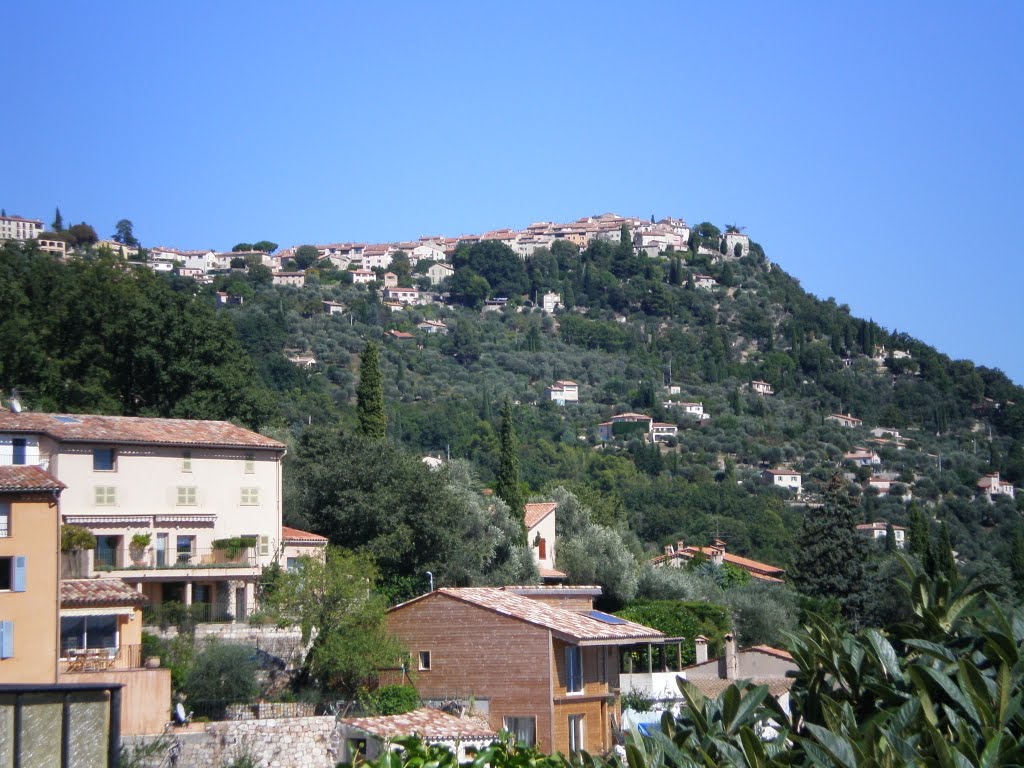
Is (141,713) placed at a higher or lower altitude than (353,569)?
lower

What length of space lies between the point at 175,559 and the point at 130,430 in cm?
400

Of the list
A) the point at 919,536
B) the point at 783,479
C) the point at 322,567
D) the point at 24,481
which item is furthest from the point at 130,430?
the point at 783,479

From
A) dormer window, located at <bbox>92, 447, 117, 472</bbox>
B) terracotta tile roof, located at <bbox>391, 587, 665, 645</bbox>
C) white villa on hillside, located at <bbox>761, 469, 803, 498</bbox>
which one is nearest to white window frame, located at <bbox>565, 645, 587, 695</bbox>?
terracotta tile roof, located at <bbox>391, 587, 665, 645</bbox>

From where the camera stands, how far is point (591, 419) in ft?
472

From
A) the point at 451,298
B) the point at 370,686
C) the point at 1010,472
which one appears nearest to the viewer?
the point at 370,686

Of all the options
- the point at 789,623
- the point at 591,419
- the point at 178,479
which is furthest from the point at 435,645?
the point at 591,419

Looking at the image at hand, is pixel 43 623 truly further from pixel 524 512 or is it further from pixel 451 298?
pixel 451 298

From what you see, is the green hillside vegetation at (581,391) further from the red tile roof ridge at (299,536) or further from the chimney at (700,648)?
the chimney at (700,648)

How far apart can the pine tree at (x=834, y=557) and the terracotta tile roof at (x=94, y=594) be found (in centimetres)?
3595

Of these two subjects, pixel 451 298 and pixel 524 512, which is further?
pixel 451 298

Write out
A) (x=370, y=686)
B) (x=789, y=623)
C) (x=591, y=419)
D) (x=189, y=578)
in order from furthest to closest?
(x=591, y=419) → (x=789, y=623) → (x=189, y=578) → (x=370, y=686)

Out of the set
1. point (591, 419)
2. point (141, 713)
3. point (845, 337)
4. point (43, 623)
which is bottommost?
point (141, 713)

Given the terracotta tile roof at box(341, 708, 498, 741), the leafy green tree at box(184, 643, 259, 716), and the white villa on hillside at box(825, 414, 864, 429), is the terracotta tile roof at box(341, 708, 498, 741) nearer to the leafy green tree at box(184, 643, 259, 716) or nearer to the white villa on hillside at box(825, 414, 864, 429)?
the leafy green tree at box(184, 643, 259, 716)

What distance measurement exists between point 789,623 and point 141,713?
30693mm
